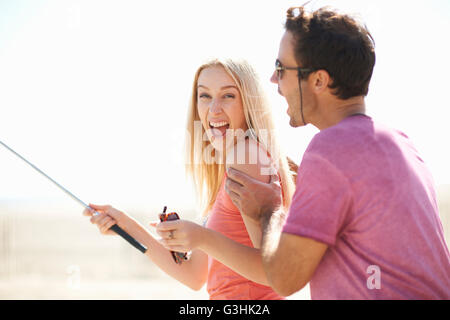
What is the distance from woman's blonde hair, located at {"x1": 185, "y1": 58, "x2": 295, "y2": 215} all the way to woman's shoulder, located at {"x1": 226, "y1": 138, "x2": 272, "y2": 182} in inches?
3.4

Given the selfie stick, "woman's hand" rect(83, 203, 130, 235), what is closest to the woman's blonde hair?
"woman's hand" rect(83, 203, 130, 235)

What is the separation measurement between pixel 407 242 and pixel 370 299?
0.28 m

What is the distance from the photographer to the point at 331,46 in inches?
90.1

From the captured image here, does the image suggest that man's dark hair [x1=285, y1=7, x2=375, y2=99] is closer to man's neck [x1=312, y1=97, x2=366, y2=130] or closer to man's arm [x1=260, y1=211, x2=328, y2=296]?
man's neck [x1=312, y1=97, x2=366, y2=130]

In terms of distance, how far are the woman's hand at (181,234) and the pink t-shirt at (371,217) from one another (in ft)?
2.24

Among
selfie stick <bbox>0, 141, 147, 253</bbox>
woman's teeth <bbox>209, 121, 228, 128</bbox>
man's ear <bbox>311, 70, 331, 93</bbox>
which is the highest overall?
man's ear <bbox>311, 70, 331, 93</bbox>

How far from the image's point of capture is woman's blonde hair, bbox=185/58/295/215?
306 cm

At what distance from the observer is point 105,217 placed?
2.96 m

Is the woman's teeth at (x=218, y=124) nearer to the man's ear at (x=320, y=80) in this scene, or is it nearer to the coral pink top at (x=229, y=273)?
the coral pink top at (x=229, y=273)

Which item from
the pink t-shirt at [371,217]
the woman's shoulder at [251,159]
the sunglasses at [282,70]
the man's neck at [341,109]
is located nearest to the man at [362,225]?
the pink t-shirt at [371,217]

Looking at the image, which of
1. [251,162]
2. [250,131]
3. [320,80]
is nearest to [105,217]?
[251,162]

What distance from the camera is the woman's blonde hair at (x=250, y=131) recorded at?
3.06 m

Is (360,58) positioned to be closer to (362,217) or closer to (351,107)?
(351,107)

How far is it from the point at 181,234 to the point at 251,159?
2.14 feet
